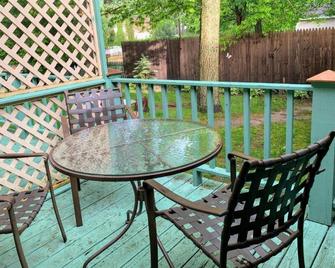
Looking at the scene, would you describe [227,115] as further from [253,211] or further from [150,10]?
[150,10]

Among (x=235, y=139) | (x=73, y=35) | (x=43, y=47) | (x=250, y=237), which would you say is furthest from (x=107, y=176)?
(x=235, y=139)

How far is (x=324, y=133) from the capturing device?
89.5 inches

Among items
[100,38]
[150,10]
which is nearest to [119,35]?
[150,10]

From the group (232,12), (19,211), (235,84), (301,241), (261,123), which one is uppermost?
(232,12)

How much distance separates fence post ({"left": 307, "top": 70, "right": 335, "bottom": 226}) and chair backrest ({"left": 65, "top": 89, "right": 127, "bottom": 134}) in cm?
158

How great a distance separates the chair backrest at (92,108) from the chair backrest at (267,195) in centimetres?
175

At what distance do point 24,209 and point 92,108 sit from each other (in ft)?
3.79

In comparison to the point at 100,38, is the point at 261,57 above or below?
below

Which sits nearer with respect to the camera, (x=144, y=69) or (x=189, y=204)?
(x=189, y=204)

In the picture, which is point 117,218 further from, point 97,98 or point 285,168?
point 285,168

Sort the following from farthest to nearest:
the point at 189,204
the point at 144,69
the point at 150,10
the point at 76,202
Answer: the point at 144,69
the point at 150,10
the point at 76,202
the point at 189,204

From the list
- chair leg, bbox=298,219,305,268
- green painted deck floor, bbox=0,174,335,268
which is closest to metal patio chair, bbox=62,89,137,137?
green painted deck floor, bbox=0,174,335,268

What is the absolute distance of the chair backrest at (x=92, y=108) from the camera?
2.87 metres

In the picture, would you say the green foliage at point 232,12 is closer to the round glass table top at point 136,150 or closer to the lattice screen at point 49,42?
the lattice screen at point 49,42
